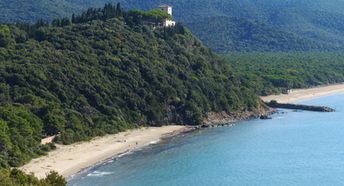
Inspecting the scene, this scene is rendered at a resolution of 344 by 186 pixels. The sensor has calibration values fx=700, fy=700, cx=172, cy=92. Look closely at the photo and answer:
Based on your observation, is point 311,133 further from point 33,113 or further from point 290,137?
point 33,113

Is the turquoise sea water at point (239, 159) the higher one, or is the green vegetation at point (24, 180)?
the green vegetation at point (24, 180)

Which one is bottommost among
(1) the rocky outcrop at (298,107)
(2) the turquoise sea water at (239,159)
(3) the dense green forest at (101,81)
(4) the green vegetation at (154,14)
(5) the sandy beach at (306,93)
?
(5) the sandy beach at (306,93)

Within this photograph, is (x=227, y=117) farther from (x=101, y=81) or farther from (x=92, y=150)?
(x=92, y=150)

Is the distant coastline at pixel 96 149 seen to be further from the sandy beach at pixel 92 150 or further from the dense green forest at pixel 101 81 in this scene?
the dense green forest at pixel 101 81

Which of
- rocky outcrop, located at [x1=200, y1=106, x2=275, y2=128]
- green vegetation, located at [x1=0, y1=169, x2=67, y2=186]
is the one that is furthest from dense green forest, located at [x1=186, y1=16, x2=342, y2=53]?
green vegetation, located at [x1=0, y1=169, x2=67, y2=186]

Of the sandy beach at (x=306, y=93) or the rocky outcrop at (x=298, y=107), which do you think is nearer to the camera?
the rocky outcrop at (x=298, y=107)

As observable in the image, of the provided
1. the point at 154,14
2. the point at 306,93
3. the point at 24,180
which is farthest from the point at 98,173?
the point at 306,93

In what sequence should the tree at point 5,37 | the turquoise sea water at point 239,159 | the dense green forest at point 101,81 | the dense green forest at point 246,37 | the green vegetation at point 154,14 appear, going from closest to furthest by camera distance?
the turquoise sea water at point 239,159 → the dense green forest at point 101,81 → the tree at point 5,37 → the green vegetation at point 154,14 → the dense green forest at point 246,37

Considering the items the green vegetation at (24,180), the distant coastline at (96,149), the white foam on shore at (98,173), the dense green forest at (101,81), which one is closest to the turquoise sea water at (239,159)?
the white foam on shore at (98,173)
